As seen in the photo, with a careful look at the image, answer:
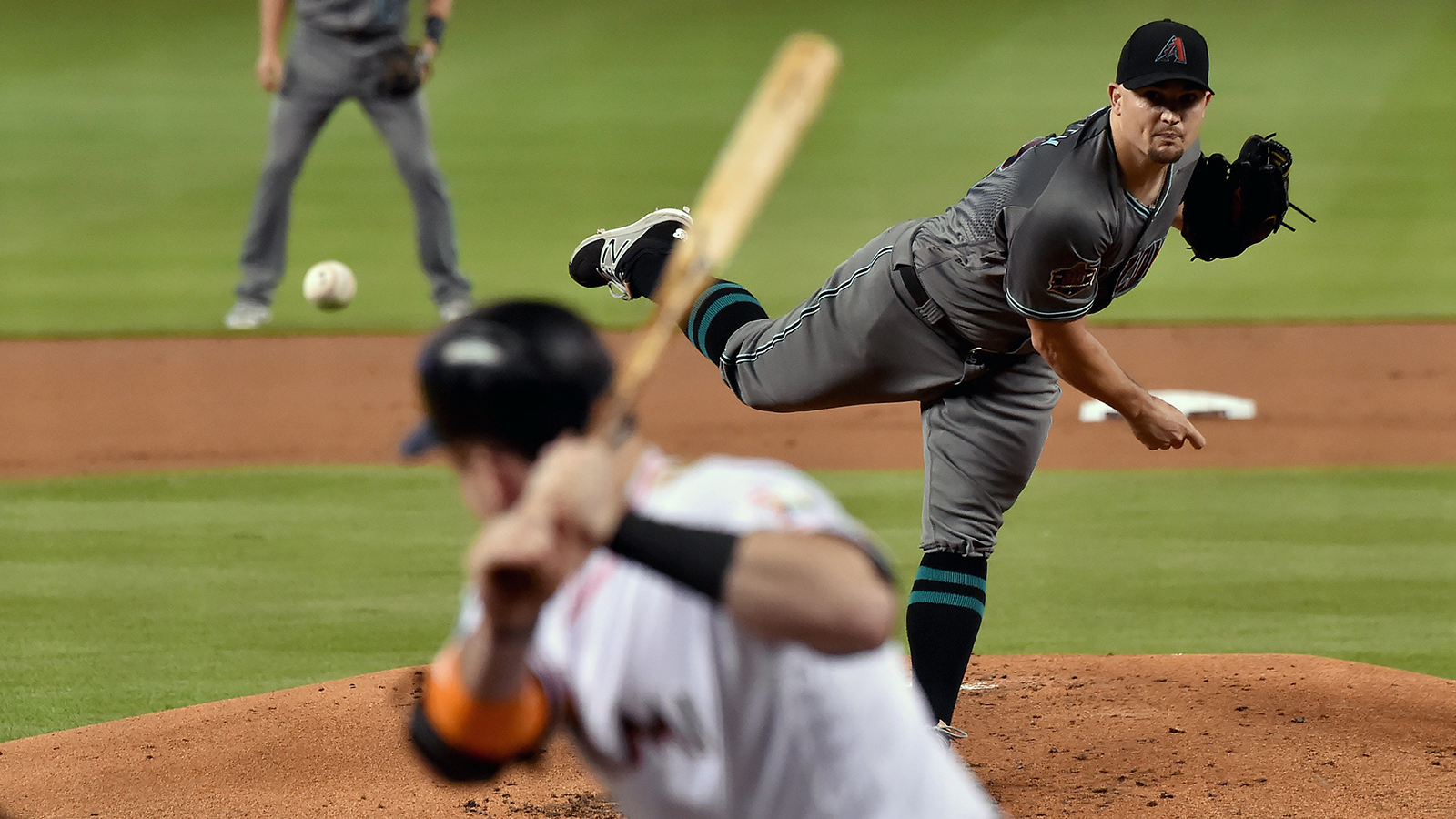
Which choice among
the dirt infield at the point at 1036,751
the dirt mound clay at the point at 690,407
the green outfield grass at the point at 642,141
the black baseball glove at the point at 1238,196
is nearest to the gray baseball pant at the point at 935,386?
the black baseball glove at the point at 1238,196

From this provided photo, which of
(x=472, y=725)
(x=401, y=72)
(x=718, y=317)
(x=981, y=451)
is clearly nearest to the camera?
(x=472, y=725)

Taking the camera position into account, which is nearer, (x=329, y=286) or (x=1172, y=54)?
(x=1172, y=54)

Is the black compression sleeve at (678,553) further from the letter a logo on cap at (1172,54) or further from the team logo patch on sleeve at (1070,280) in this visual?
the letter a logo on cap at (1172,54)

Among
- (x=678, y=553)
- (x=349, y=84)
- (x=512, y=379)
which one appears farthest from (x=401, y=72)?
(x=678, y=553)

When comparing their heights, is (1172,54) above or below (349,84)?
above

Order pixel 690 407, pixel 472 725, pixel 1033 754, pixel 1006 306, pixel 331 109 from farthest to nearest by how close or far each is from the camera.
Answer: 1. pixel 331 109
2. pixel 690 407
3. pixel 1033 754
4. pixel 1006 306
5. pixel 472 725

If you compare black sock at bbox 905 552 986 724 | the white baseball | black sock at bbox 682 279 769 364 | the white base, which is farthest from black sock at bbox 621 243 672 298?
the white baseball

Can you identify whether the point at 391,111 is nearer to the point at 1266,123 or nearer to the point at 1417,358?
the point at 1417,358

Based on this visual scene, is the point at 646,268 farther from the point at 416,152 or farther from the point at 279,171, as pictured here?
the point at 279,171
